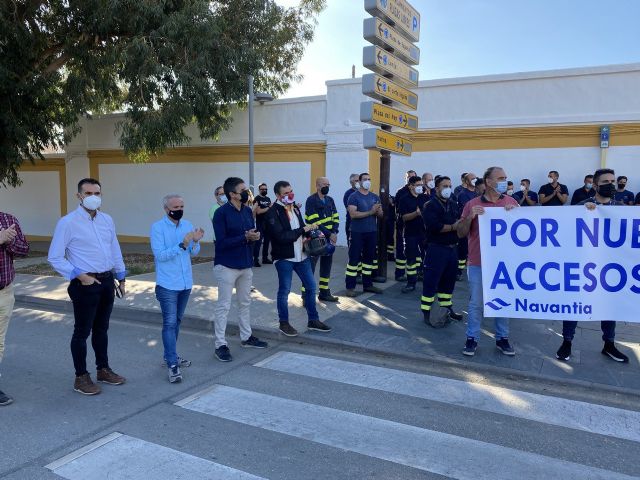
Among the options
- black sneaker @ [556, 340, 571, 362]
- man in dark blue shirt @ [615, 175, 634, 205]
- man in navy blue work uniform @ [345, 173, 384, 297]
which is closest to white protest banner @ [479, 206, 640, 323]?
black sneaker @ [556, 340, 571, 362]

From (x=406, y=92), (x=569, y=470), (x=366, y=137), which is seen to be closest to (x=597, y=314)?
(x=569, y=470)

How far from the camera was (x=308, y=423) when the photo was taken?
13.3 feet

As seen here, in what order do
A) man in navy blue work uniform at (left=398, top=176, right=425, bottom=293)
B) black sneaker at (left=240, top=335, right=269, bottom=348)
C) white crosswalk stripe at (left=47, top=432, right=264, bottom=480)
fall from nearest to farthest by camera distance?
white crosswalk stripe at (left=47, top=432, right=264, bottom=480) < black sneaker at (left=240, top=335, right=269, bottom=348) < man in navy blue work uniform at (left=398, top=176, right=425, bottom=293)

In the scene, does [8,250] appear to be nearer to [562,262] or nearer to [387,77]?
[562,262]

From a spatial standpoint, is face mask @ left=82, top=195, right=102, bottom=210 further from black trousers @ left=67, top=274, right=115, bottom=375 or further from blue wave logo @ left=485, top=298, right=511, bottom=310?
blue wave logo @ left=485, top=298, right=511, bottom=310

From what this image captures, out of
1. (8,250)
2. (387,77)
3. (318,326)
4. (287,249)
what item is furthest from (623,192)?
(8,250)

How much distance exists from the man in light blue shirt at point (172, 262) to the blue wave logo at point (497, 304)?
318cm

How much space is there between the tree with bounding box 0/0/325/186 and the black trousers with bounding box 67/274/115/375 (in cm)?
1017

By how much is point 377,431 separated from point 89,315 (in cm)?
281

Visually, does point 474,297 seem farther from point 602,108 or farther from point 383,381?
point 602,108

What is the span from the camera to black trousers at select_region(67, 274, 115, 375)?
4.54 m

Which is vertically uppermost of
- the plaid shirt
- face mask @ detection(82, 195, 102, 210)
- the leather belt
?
face mask @ detection(82, 195, 102, 210)

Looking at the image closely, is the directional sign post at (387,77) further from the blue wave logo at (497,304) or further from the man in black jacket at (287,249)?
the blue wave logo at (497,304)

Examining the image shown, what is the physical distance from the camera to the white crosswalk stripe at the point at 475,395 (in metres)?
4.14
